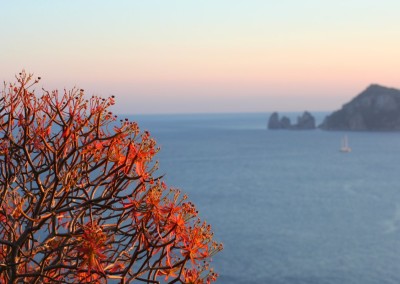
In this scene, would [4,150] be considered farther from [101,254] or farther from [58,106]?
[101,254]

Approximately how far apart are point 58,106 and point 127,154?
86cm

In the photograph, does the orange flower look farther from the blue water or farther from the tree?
the blue water

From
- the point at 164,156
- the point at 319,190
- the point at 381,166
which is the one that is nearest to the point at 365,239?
the point at 319,190

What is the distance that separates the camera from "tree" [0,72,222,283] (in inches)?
228

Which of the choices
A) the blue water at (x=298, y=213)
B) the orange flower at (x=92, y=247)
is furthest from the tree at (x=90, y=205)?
the blue water at (x=298, y=213)

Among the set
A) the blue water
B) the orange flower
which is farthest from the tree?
the blue water

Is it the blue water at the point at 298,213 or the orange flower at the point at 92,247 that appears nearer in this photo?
the orange flower at the point at 92,247

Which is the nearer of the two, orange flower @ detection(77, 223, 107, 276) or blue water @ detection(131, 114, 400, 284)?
orange flower @ detection(77, 223, 107, 276)

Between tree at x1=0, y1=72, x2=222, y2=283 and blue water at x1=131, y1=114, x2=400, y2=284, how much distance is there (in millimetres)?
55714

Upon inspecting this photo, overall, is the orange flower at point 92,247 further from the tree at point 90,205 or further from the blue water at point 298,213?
the blue water at point 298,213

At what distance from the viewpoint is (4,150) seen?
6273 mm

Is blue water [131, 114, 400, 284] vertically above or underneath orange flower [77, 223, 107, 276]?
underneath

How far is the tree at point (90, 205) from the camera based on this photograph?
19.0ft

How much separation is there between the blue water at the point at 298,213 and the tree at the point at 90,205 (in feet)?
183
